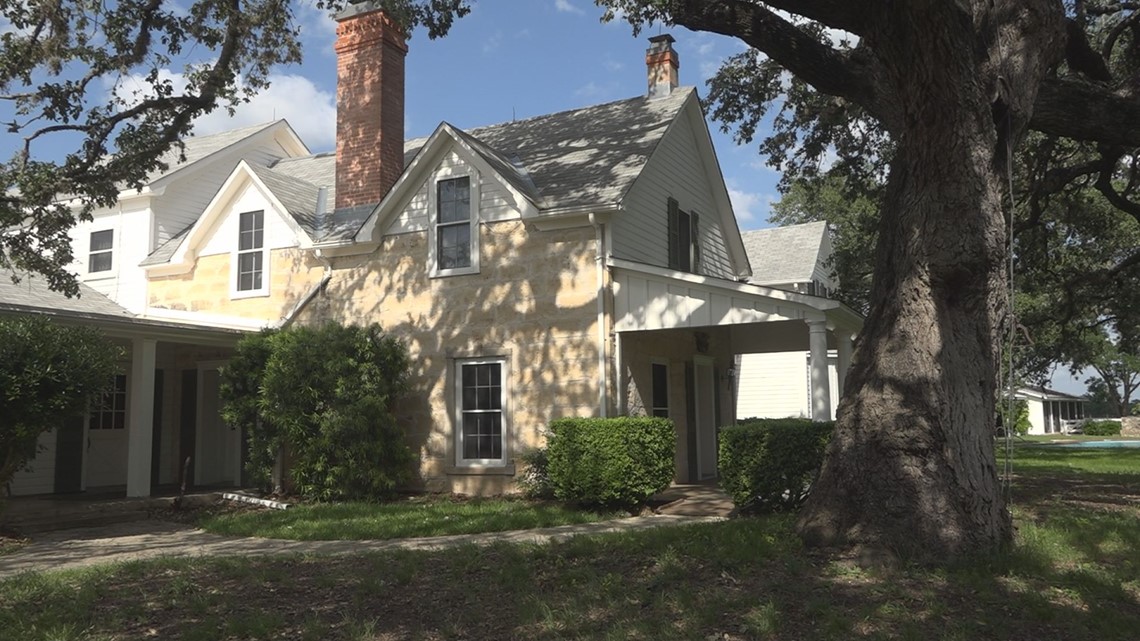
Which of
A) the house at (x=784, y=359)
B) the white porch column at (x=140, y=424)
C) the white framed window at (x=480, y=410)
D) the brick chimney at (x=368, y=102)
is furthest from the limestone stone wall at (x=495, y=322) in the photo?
the house at (x=784, y=359)

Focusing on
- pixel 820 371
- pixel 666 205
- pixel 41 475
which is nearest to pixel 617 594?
pixel 820 371

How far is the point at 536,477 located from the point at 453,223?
185 inches

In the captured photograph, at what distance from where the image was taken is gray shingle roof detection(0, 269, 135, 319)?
1521 centimetres

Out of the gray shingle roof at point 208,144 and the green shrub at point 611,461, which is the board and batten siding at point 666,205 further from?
the gray shingle roof at point 208,144

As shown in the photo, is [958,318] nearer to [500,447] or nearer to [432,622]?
[432,622]

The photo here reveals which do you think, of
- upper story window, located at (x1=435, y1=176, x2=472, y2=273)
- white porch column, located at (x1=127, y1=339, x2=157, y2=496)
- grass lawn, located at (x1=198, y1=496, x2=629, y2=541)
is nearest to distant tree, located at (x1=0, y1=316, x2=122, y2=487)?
grass lawn, located at (x1=198, y1=496, x2=629, y2=541)

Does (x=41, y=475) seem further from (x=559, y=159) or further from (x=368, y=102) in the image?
(x=559, y=159)

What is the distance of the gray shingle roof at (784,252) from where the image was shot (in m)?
29.0

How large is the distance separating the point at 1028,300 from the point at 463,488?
24.7m

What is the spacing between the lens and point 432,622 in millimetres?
5926

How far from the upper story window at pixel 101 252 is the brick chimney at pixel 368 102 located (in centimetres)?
692

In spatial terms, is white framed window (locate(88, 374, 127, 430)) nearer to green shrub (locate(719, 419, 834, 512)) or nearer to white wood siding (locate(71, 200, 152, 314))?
white wood siding (locate(71, 200, 152, 314))

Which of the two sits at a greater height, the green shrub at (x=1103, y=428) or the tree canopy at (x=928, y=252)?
the tree canopy at (x=928, y=252)

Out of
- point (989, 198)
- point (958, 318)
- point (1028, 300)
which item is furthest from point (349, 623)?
point (1028, 300)
